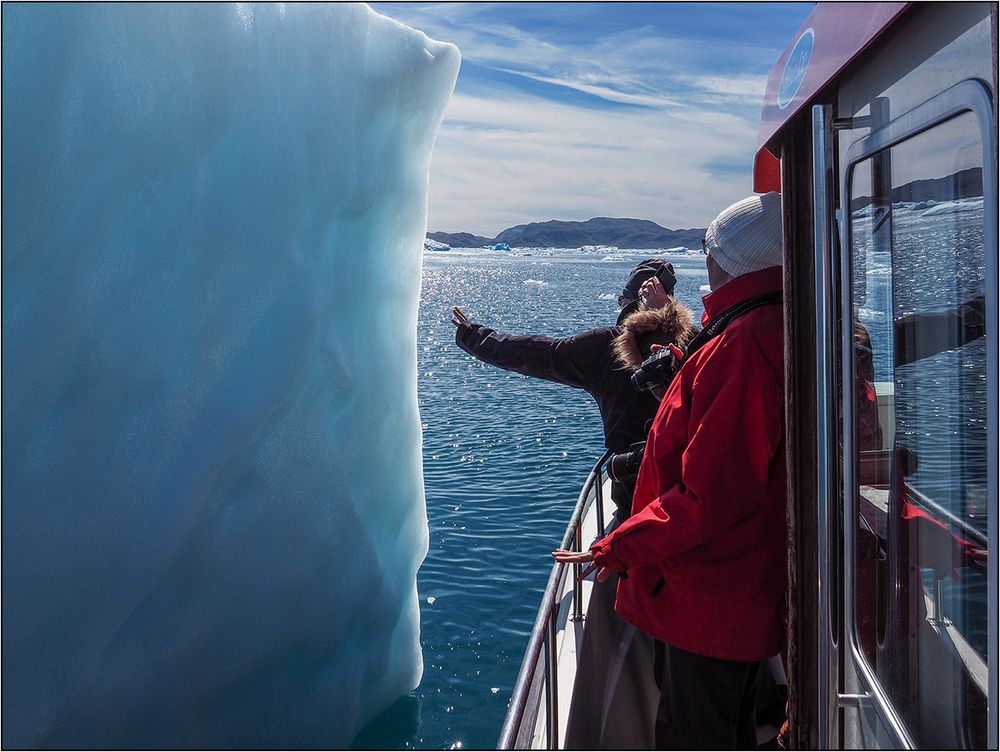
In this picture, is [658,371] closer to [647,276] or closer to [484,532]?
[647,276]

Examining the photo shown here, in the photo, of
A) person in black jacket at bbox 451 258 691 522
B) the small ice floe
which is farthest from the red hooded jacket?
person in black jacket at bbox 451 258 691 522

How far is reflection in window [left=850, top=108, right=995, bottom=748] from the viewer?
123cm

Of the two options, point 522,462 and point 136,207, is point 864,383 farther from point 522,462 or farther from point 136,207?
point 522,462

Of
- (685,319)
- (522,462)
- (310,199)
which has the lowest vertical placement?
(522,462)

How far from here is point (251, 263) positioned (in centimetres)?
349

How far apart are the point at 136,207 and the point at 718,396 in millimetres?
2358

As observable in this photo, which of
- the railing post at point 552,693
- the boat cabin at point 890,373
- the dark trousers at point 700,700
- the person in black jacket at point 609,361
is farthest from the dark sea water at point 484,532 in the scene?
the boat cabin at point 890,373

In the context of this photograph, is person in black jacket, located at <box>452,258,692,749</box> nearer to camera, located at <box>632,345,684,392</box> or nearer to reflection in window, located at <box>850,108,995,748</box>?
camera, located at <box>632,345,684,392</box>

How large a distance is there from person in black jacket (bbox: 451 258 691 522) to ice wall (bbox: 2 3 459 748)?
89 centimetres

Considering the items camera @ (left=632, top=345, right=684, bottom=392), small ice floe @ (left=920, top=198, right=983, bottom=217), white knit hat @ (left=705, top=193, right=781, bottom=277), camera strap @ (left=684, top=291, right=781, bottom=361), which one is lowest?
camera @ (left=632, top=345, right=684, bottom=392)

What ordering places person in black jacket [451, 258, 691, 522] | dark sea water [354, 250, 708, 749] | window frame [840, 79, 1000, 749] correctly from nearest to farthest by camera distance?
window frame [840, 79, 1000, 749], person in black jacket [451, 258, 691, 522], dark sea water [354, 250, 708, 749]

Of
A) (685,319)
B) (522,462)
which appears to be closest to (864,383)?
(685,319)

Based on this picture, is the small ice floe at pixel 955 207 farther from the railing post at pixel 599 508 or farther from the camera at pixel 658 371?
the railing post at pixel 599 508

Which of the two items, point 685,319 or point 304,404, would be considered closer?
point 685,319
